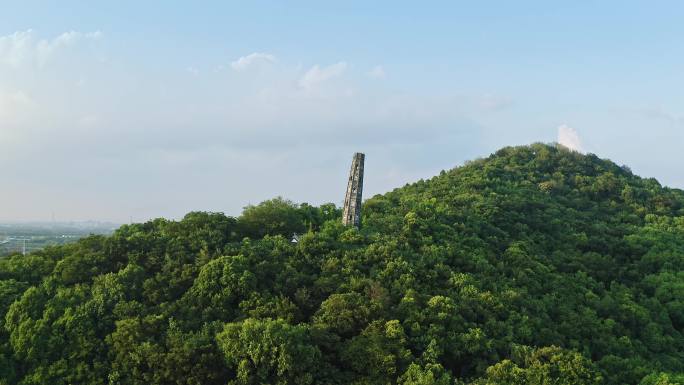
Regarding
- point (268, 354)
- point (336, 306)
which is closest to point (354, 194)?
point (336, 306)

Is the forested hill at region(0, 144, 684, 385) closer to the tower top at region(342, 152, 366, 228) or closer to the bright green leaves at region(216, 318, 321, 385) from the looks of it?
the bright green leaves at region(216, 318, 321, 385)

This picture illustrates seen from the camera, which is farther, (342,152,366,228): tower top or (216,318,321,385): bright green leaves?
(342,152,366,228): tower top

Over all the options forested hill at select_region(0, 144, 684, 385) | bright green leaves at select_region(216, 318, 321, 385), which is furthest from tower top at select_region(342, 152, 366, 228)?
bright green leaves at select_region(216, 318, 321, 385)

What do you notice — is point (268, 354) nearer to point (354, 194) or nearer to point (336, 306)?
point (336, 306)

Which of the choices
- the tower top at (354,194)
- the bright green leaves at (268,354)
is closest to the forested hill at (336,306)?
the bright green leaves at (268,354)

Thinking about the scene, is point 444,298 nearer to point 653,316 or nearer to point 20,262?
point 653,316

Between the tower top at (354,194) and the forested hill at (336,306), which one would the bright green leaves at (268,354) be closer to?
the forested hill at (336,306)
